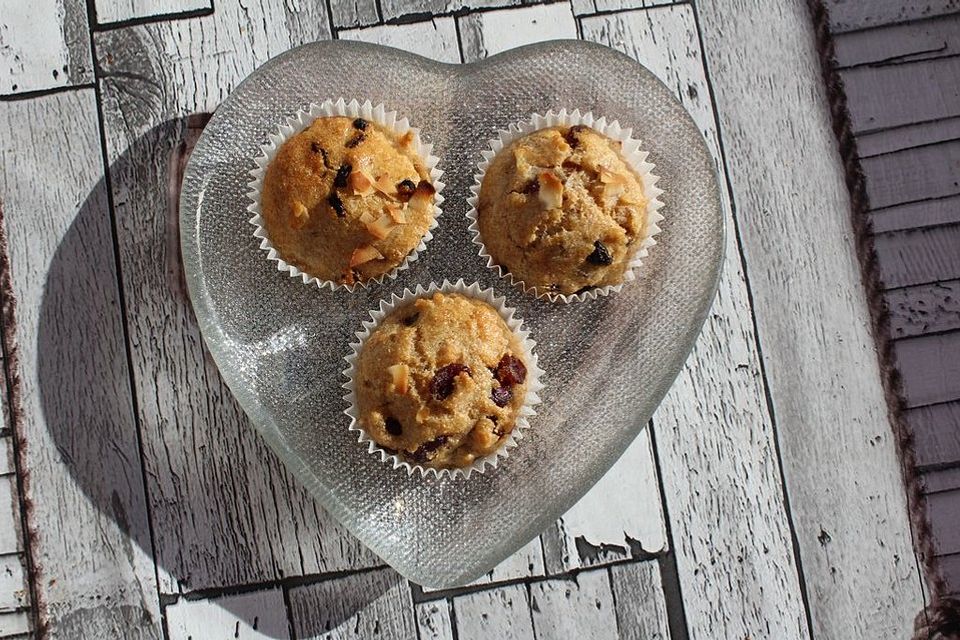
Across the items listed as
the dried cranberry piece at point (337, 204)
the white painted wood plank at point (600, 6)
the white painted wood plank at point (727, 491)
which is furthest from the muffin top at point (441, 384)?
the white painted wood plank at point (600, 6)

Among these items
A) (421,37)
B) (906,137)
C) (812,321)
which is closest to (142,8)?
(421,37)

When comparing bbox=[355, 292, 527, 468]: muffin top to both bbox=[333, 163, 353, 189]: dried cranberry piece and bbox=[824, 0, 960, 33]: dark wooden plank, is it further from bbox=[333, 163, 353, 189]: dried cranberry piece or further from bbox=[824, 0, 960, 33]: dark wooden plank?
bbox=[824, 0, 960, 33]: dark wooden plank

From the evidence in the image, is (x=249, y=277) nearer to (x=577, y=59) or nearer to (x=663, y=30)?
(x=577, y=59)

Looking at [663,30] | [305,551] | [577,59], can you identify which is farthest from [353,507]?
[663,30]

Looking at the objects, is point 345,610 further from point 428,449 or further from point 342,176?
point 342,176

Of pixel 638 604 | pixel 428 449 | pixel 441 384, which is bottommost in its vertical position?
pixel 638 604

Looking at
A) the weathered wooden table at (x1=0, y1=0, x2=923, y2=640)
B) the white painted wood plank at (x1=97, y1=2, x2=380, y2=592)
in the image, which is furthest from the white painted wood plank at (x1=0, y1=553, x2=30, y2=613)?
the white painted wood plank at (x1=97, y1=2, x2=380, y2=592)
